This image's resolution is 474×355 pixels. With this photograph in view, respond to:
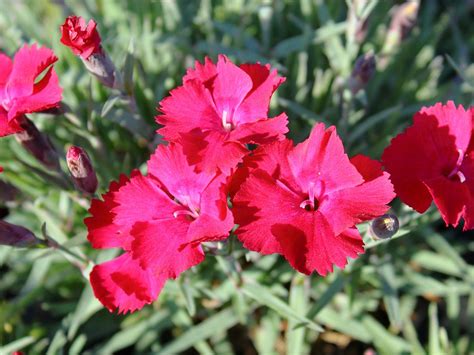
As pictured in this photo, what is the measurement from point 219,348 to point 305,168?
99 cm

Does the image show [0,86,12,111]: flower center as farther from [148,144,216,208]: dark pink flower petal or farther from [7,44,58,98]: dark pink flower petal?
[148,144,216,208]: dark pink flower petal

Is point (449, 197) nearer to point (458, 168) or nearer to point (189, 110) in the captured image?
point (458, 168)

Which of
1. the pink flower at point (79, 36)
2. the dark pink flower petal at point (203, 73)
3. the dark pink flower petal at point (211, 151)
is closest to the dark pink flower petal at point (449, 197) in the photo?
the dark pink flower petal at point (211, 151)

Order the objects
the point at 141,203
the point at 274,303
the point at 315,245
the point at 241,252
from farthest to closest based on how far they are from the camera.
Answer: the point at 241,252, the point at 274,303, the point at 141,203, the point at 315,245

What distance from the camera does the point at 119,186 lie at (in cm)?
111

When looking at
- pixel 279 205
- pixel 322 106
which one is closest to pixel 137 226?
pixel 279 205

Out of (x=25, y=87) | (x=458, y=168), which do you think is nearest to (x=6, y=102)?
(x=25, y=87)

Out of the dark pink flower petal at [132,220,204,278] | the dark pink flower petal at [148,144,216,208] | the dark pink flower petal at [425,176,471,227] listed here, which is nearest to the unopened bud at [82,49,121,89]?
the dark pink flower petal at [148,144,216,208]

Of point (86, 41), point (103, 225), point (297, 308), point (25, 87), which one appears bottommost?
point (297, 308)

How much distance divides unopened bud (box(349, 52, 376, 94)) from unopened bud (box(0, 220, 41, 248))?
0.91 meters

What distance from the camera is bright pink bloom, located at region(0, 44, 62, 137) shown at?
1090 mm

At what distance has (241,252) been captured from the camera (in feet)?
4.73

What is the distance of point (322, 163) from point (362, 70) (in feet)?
1.64

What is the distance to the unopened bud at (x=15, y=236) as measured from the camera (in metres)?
1.14
